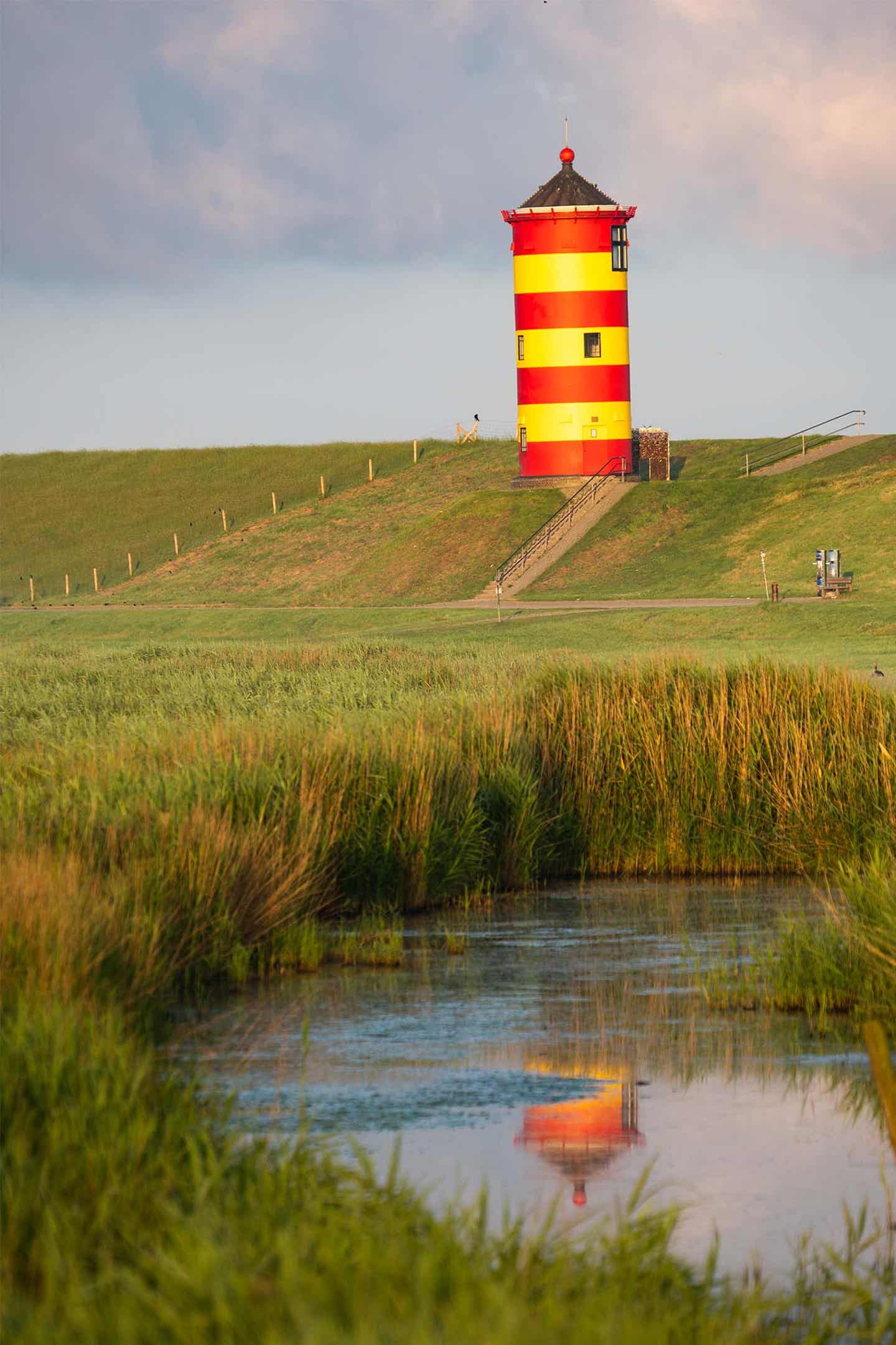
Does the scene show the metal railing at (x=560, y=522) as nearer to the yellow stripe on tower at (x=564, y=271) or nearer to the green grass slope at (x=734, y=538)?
the green grass slope at (x=734, y=538)

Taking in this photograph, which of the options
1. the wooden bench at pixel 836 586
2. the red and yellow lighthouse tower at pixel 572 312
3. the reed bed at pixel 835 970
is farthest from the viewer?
the red and yellow lighthouse tower at pixel 572 312

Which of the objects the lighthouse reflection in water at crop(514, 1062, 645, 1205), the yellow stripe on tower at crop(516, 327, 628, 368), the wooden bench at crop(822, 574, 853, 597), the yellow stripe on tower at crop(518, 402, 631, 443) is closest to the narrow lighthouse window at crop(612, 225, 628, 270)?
the yellow stripe on tower at crop(516, 327, 628, 368)

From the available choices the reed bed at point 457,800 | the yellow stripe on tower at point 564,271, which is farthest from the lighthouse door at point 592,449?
the reed bed at point 457,800

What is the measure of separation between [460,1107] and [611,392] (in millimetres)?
53781

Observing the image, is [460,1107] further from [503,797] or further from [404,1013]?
[503,797]

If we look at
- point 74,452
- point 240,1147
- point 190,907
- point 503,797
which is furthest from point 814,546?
point 74,452

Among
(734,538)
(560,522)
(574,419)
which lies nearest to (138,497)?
(574,419)

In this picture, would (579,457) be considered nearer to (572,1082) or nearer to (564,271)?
(564,271)

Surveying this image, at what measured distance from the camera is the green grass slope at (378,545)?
191 feet

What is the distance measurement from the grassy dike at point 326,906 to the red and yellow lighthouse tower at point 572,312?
37.5 m

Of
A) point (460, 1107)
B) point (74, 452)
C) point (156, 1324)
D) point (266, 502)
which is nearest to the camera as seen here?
point (156, 1324)

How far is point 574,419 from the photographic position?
61188 mm

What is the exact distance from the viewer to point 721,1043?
9.62 meters

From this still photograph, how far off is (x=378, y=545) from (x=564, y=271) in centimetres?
1263
